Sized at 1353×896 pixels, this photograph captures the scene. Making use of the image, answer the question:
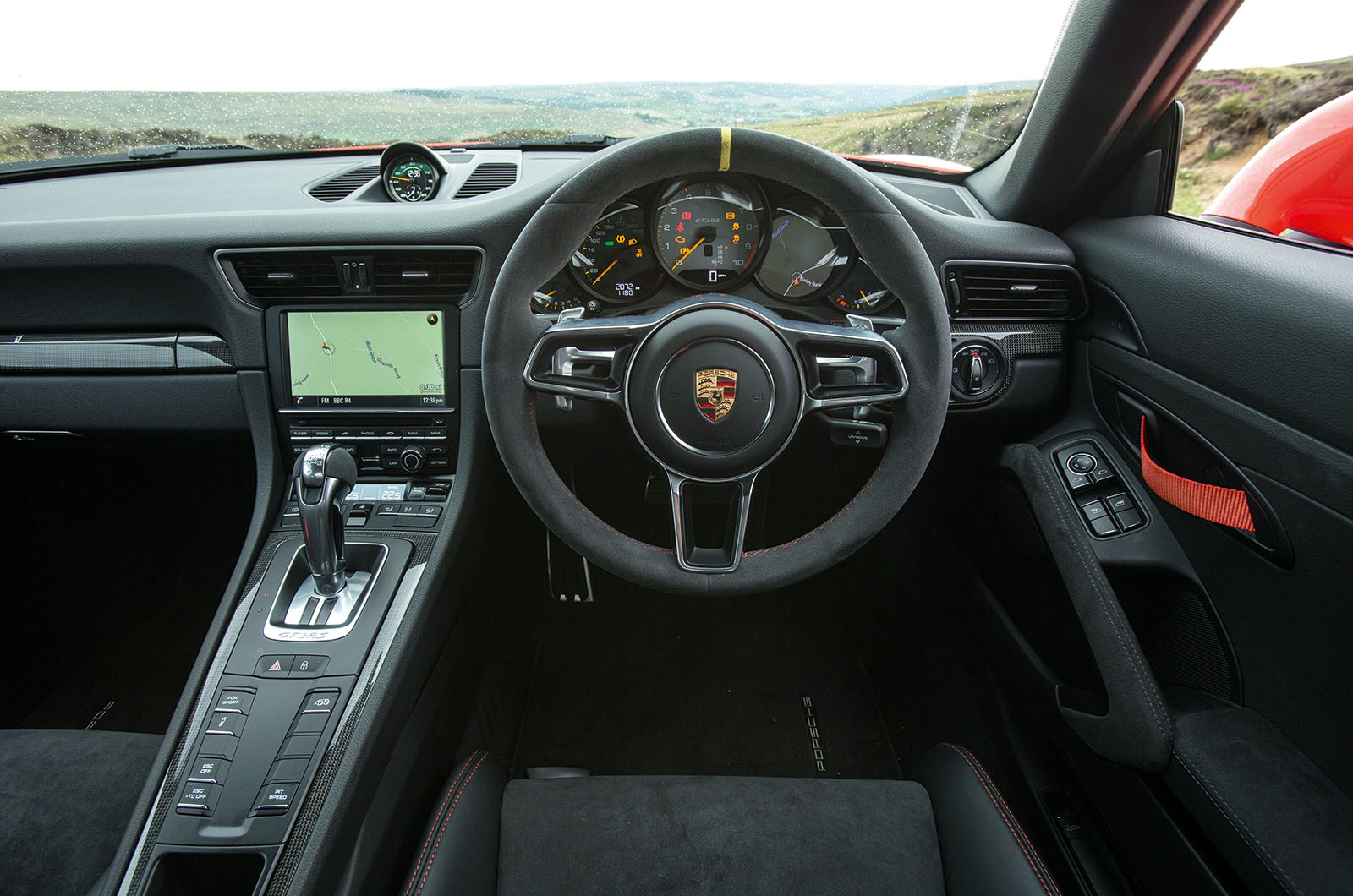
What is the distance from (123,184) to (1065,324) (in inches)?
104

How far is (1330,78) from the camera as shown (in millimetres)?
1496

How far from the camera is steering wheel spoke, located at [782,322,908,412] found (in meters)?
1.29

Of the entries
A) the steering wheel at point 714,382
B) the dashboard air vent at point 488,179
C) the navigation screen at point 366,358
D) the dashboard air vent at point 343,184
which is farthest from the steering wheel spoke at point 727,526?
the dashboard air vent at point 343,184

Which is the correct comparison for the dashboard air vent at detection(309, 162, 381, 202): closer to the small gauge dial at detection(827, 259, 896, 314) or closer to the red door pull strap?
the small gauge dial at detection(827, 259, 896, 314)

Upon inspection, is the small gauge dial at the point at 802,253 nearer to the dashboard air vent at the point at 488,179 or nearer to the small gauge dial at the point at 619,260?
the small gauge dial at the point at 619,260

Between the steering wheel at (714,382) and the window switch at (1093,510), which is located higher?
the steering wheel at (714,382)

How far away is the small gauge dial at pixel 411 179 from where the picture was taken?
2.02 m

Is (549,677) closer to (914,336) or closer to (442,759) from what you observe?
(442,759)

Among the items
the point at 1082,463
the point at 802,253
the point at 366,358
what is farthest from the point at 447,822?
the point at 1082,463

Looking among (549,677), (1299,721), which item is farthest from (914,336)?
(549,677)

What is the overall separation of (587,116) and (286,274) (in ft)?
3.01

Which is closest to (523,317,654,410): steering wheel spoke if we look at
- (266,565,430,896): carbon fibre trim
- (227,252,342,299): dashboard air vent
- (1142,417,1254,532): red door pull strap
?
(266,565,430,896): carbon fibre trim

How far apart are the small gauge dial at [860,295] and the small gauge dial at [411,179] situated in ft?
3.57

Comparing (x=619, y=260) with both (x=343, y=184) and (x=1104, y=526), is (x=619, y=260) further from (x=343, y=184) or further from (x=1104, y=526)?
(x=1104, y=526)
